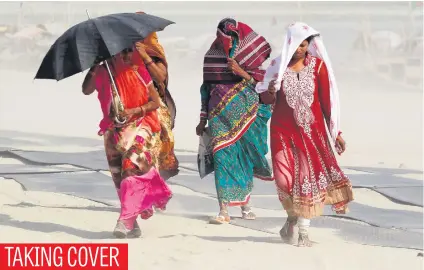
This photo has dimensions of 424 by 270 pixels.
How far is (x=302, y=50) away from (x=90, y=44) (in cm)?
164

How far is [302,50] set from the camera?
10.4 metres

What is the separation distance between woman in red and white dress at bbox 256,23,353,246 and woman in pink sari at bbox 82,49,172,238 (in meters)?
0.94

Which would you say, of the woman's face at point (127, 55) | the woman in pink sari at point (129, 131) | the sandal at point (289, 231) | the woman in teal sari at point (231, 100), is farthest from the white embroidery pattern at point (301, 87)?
the woman in teal sari at point (231, 100)

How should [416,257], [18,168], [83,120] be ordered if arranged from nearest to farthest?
[416,257] → [18,168] → [83,120]

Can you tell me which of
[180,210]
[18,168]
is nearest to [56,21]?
[18,168]

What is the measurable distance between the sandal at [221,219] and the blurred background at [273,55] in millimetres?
6943

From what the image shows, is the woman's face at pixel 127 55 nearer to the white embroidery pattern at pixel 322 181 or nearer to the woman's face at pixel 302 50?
the woman's face at pixel 302 50

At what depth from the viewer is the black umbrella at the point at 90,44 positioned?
10062mm

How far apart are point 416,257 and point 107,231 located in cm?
250

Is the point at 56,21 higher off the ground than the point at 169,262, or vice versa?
the point at 169,262

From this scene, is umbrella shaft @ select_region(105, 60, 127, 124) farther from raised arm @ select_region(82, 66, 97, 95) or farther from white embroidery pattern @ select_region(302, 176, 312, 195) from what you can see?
white embroidery pattern @ select_region(302, 176, 312, 195)

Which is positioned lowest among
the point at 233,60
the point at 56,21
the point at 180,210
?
the point at 56,21

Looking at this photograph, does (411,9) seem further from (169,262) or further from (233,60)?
(169,262)

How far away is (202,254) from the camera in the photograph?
9992 mm
